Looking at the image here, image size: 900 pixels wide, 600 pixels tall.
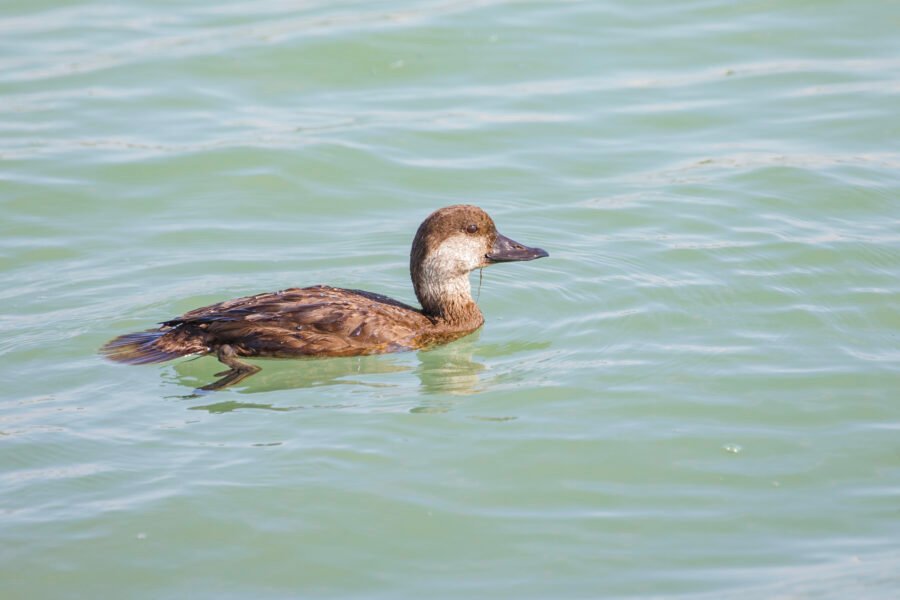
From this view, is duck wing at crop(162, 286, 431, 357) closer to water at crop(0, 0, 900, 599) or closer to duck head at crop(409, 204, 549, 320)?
water at crop(0, 0, 900, 599)

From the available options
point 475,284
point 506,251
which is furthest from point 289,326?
point 475,284

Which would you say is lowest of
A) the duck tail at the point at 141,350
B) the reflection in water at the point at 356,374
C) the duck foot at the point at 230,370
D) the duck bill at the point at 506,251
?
the reflection in water at the point at 356,374

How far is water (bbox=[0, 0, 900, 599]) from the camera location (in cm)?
668

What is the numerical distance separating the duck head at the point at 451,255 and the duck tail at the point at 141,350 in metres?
1.80

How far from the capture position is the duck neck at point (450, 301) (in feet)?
31.8

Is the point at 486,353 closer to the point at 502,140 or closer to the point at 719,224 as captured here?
the point at 719,224

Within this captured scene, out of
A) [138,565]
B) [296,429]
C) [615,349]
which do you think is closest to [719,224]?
[615,349]

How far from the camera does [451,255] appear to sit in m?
9.72

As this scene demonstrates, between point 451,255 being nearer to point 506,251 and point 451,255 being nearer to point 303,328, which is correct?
point 506,251

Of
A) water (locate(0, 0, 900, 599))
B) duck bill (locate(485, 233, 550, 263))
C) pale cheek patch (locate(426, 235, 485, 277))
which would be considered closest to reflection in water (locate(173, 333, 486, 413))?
water (locate(0, 0, 900, 599))

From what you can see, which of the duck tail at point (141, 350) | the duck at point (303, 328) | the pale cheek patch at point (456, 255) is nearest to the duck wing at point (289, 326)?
the duck at point (303, 328)

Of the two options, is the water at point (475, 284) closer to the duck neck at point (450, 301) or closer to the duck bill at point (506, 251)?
the duck neck at point (450, 301)

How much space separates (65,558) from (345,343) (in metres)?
2.90

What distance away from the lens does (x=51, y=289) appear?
1009 centimetres
